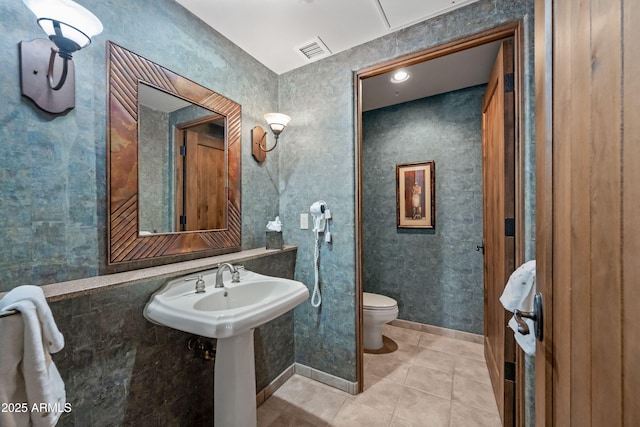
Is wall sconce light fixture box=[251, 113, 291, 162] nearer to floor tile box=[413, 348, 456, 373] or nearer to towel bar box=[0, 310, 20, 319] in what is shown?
towel bar box=[0, 310, 20, 319]

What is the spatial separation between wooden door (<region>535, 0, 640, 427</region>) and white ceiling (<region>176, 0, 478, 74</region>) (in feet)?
3.44

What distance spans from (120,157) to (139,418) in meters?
1.17

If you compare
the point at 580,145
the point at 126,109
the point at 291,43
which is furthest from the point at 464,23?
the point at 126,109

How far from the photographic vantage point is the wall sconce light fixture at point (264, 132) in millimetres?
1825

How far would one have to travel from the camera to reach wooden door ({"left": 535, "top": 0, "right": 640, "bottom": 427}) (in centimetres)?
35

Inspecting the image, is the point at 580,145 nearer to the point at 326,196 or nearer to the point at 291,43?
the point at 326,196

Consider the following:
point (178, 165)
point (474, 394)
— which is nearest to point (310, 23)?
point (178, 165)

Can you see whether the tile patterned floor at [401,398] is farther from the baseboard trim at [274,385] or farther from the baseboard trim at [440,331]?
the baseboard trim at [440,331]

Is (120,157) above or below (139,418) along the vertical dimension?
above

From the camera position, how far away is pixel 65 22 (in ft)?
2.83

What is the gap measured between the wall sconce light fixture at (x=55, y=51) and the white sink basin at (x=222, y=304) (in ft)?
2.88

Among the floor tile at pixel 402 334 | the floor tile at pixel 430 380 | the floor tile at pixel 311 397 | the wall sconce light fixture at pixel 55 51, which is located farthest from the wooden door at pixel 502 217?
the wall sconce light fixture at pixel 55 51

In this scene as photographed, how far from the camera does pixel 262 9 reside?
1.44m

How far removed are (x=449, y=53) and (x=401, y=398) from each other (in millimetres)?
2279
